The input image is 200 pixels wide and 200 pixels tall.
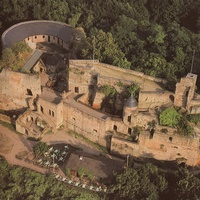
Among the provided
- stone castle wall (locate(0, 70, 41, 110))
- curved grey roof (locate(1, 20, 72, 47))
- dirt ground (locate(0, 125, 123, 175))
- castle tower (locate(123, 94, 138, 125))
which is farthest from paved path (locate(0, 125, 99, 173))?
curved grey roof (locate(1, 20, 72, 47))

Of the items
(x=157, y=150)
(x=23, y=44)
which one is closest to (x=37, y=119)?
(x=23, y=44)

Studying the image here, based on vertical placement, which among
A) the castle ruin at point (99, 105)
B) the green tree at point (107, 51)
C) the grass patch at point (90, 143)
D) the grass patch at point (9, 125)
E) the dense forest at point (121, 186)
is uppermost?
the green tree at point (107, 51)

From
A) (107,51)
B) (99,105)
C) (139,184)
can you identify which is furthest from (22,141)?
(107,51)

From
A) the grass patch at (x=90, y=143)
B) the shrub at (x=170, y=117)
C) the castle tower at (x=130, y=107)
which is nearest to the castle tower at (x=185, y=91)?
the shrub at (x=170, y=117)

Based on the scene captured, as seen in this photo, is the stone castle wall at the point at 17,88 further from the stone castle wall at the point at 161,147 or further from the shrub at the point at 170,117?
the shrub at the point at 170,117

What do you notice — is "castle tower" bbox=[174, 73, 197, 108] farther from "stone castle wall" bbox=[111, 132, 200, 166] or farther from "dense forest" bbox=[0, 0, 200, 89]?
"stone castle wall" bbox=[111, 132, 200, 166]

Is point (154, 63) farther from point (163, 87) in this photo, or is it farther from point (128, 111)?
point (128, 111)
